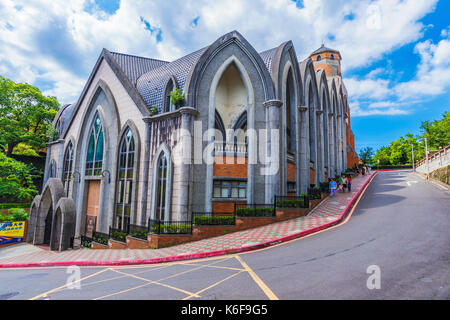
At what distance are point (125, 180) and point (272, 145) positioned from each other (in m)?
11.8

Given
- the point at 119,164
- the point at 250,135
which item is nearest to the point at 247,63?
the point at 250,135

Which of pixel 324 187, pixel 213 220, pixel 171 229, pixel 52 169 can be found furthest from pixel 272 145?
pixel 52 169

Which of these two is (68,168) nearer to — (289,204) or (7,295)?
(7,295)

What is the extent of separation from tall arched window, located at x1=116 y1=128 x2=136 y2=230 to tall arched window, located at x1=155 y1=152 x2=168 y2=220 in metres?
3.08

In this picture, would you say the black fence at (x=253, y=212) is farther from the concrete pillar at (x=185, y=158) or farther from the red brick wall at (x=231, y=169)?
the concrete pillar at (x=185, y=158)

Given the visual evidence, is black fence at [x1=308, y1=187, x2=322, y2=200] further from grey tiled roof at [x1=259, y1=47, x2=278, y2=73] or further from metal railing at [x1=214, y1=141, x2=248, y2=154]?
grey tiled roof at [x1=259, y1=47, x2=278, y2=73]

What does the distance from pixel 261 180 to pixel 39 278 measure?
40.9 feet

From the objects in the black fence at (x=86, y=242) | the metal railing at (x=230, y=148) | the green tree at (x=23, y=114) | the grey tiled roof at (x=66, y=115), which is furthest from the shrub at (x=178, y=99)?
the green tree at (x=23, y=114)

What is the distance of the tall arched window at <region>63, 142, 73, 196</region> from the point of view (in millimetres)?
25641

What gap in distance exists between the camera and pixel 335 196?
21.5m

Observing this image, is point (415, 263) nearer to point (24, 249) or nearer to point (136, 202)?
point (136, 202)

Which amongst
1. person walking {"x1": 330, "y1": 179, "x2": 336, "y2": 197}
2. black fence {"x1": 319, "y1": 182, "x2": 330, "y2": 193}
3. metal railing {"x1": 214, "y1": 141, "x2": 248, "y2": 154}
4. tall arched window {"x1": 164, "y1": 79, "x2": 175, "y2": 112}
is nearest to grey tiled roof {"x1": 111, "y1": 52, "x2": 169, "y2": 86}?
tall arched window {"x1": 164, "y1": 79, "x2": 175, "y2": 112}

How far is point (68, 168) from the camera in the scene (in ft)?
86.6

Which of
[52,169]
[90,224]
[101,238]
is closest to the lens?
[101,238]
